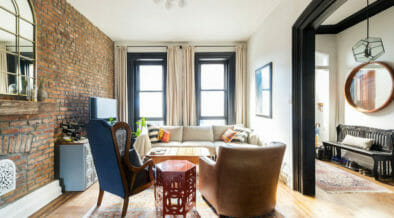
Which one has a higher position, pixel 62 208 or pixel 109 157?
pixel 109 157

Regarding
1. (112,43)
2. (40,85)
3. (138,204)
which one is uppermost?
(112,43)

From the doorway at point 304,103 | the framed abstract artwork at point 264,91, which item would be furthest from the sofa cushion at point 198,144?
the doorway at point 304,103

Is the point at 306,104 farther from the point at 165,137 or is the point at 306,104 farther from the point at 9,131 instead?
the point at 9,131

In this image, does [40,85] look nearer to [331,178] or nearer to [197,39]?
[197,39]

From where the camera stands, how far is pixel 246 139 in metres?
4.27

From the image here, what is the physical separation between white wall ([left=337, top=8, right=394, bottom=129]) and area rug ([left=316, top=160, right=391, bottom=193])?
1099mm

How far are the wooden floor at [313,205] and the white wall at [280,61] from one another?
18.0 inches

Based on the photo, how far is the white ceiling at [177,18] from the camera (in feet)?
10.4

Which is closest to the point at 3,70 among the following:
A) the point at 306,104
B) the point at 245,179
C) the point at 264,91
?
A: the point at 245,179

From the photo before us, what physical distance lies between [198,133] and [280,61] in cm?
238

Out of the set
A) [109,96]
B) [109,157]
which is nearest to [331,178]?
[109,157]

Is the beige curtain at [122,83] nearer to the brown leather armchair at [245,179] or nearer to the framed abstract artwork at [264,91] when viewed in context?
the framed abstract artwork at [264,91]

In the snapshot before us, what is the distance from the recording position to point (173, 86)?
4.91 metres

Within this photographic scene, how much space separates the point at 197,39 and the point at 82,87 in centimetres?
285
